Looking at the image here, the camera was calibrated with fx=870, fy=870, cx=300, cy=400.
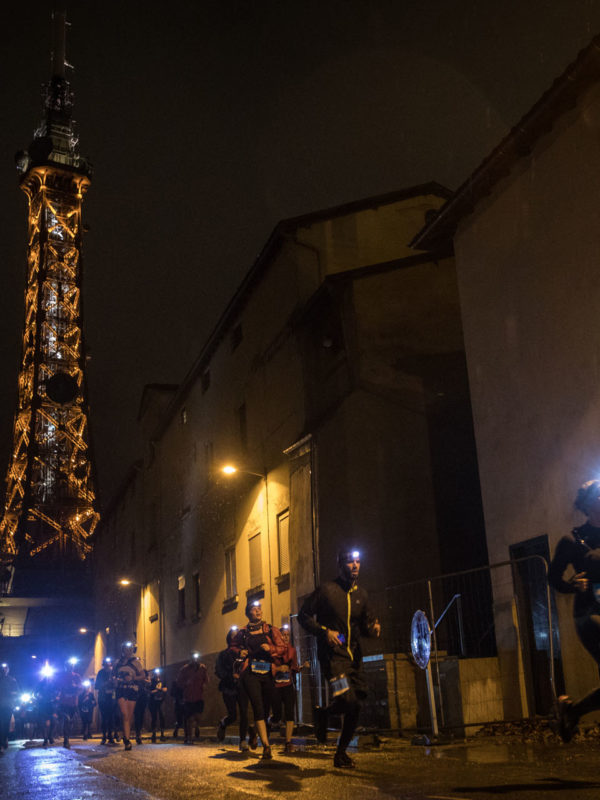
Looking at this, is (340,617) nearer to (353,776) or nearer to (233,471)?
(353,776)

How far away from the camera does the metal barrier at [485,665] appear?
12109 millimetres

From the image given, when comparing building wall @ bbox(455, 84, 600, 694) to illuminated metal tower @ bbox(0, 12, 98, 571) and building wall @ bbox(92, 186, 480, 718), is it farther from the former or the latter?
illuminated metal tower @ bbox(0, 12, 98, 571)

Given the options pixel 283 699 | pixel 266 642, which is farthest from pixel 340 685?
pixel 283 699

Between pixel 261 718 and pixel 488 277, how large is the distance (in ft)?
27.1

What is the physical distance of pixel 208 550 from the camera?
93.7 ft

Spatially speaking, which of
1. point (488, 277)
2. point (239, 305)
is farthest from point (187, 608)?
point (488, 277)

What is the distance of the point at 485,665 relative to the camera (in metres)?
12.4

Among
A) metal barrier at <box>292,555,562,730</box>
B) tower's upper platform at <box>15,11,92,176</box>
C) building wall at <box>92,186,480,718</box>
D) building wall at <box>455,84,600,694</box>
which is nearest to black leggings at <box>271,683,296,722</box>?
metal barrier at <box>292,555,562,730</box>

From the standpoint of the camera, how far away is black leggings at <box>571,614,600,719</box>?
5.83 meters

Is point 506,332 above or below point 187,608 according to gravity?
above

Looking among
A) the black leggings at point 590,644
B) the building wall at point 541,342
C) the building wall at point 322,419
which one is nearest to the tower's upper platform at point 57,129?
the building wall at point 322,419

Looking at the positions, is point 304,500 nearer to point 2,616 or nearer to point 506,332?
point 506,332

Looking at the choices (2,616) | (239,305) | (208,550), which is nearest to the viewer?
(239,305)

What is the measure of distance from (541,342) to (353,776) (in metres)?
7.63
